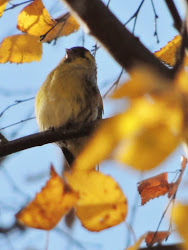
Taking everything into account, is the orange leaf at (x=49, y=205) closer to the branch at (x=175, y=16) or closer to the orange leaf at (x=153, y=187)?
the branch at (x=175, y=16)

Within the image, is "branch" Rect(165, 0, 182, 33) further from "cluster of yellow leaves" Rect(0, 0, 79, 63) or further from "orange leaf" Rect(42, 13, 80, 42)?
"orange leaf" Rect(42, 13, 80, 42)

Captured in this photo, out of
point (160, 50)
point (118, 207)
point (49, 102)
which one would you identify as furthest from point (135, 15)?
point (118, 207)

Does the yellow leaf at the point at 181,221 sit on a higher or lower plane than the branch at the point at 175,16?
lower

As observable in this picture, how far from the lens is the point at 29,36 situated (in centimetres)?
275

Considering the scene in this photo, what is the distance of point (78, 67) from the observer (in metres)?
3.48

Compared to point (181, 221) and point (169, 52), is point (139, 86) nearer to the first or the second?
point (181, 221)

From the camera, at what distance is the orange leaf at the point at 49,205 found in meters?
1.46

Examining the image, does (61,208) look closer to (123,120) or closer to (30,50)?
(123,120)

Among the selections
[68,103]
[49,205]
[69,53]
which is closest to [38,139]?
[49,205]

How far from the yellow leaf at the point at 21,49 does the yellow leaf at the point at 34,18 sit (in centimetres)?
6

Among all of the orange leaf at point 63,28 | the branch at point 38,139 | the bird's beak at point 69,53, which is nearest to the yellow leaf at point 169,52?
the branch at point 38,139

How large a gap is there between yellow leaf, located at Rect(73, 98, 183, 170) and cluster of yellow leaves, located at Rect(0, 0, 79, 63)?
6.06 feet

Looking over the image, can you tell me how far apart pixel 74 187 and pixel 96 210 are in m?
0.14

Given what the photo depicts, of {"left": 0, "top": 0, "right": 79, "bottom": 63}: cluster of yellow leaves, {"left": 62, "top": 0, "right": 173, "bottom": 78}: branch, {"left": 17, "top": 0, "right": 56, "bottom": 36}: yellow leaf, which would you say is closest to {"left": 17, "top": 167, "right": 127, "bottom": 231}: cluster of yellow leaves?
{"left": 62, "top": 0, "right": 173, "bottom": 78}: branch
